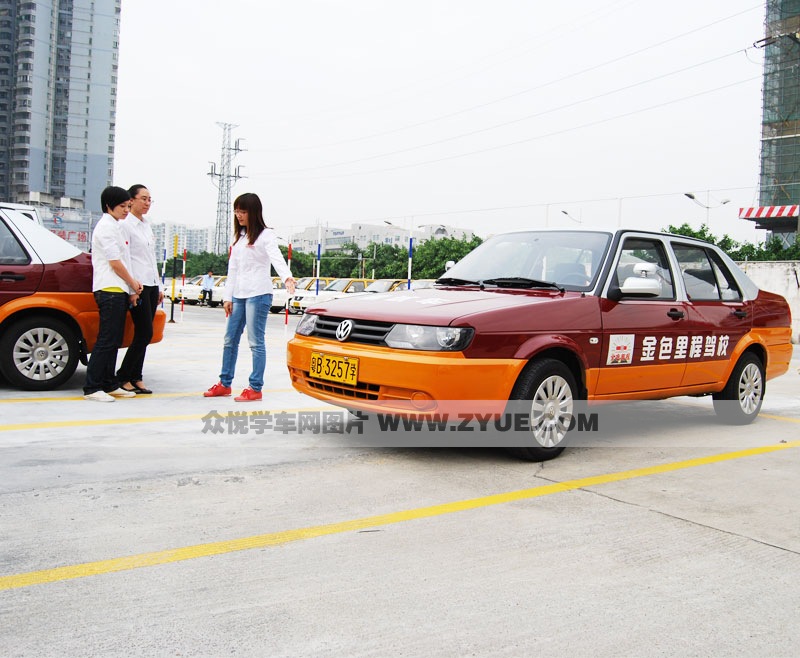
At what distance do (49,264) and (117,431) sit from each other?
7.54 ft

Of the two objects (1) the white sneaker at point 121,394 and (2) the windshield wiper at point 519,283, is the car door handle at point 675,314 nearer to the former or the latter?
(2) the windshield wiper at point 519,283

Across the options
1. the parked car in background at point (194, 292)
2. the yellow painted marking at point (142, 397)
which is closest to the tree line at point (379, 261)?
the parked car in background at point (194, 292)

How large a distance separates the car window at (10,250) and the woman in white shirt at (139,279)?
0.92 m

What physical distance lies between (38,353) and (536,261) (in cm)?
433

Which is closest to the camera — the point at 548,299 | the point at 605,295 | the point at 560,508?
the point at 560,508

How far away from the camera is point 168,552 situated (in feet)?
9.84

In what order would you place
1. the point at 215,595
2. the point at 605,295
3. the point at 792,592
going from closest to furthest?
1. the point at 215,595
2. the point at 792,592
3. the point at 605,295

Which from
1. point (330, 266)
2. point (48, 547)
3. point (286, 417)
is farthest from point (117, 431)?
point (330, 266)

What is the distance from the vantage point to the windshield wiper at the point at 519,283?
532 centimetres

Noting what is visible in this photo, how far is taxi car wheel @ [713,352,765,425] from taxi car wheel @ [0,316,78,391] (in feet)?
18.7

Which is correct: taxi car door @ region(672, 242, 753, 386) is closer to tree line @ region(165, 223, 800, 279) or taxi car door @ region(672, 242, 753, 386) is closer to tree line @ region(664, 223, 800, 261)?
tree line @ region(664, 223, 800, 261)

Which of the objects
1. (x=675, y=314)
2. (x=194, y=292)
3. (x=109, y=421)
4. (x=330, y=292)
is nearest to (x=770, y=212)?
(x=330, y=292)

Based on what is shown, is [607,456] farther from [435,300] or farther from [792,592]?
[792,592]

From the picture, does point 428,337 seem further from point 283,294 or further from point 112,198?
point 283,294
